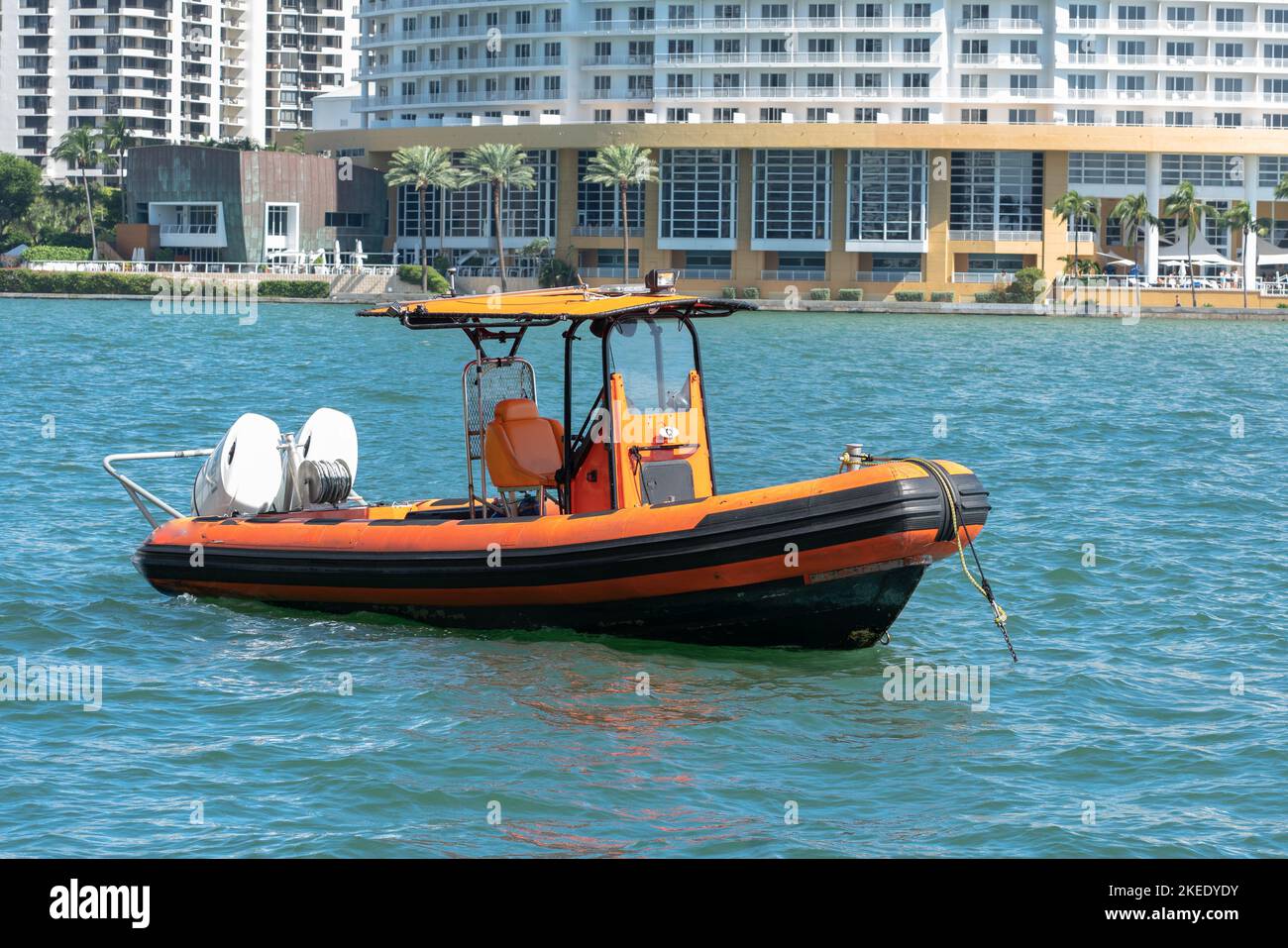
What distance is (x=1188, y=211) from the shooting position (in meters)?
98.3

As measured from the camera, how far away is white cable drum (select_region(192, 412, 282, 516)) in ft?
54.4

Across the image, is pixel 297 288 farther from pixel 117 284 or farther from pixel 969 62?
pixel 969 62

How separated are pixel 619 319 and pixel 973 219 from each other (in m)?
90.3

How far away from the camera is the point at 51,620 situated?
16094 mm

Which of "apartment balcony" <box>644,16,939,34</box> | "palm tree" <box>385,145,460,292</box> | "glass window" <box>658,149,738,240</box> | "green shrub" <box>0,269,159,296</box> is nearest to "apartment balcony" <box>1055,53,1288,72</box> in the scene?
"apartment balcony" <box>644,16,939,34</box>

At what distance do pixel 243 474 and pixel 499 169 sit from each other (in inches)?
3509

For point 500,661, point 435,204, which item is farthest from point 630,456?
point 435,204

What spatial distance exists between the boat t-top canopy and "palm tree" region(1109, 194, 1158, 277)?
89.5 m

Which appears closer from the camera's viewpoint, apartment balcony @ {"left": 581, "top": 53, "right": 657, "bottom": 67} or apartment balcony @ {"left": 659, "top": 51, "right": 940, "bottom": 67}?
apartment balcony @ {"left": 659, "top": 51, "right": 940, "bottom": 67}

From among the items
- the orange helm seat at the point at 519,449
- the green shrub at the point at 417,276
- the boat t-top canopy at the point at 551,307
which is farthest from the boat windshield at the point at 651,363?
the green shrub at the point at 417,276

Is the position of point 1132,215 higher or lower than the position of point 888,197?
lower

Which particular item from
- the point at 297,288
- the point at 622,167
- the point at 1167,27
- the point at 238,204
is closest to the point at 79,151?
the point at 238,204

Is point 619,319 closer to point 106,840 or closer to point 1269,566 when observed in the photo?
point 106,840

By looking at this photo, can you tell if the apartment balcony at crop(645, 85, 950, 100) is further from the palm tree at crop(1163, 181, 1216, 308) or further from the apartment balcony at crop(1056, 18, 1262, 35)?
the palm tree at crop(1163, 181, 1216, 308)
